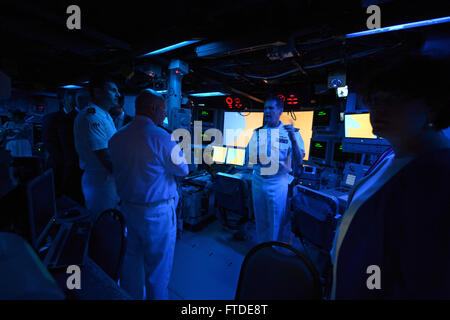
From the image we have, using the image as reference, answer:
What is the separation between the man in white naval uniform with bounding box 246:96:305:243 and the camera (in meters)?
2.48

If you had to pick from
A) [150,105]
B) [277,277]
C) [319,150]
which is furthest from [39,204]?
[319,150]

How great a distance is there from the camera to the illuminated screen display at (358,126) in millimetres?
2580

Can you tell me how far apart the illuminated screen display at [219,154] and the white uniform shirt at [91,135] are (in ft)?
8.13

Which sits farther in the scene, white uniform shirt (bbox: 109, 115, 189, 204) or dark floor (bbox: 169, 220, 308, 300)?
dark floor (bbox: 169, 220, 308, 300)

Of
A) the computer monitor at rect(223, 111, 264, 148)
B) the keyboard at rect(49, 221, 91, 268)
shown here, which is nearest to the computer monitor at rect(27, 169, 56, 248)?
the keyboard at rect(49, 221, 91, 268)

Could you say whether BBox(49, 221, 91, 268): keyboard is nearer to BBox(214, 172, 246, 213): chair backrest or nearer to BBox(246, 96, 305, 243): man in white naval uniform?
BBox(214, 172, 246, 213): chair backrest

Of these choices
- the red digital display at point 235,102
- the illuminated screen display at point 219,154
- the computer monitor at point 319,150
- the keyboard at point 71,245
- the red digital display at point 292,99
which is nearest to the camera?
the keyboard at point 71,245

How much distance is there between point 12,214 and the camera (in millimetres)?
1037

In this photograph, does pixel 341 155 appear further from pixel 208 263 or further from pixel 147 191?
pixel 147 191

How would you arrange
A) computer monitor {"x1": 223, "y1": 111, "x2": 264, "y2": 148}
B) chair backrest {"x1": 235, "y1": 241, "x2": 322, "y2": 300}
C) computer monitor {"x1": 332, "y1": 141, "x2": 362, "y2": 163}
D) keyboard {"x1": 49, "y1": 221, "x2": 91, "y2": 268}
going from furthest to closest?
→ 1. computer monitor {"x1": 223, "y1": 111, "x2": 264, "y2": 148}
2. computer monitor {"x1": 332, "y1": 141, "x2": 362, "y2": 163}
3. keyboard {"x1": 49, "y1": 221, "x2": 91, "y2": 268}
4. chair backrest {"x1": 235, "y1": 241, "x2": 322, "y2": 300}

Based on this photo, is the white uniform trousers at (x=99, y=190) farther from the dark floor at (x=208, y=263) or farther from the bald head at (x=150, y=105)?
the dark floor at (x=208, y=263)

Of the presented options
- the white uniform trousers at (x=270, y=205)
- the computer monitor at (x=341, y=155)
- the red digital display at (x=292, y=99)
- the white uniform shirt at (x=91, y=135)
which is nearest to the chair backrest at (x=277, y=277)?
the white uniform trousers at (x=270, y=205)

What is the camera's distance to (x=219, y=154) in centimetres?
423

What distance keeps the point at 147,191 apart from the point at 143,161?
0.23m
